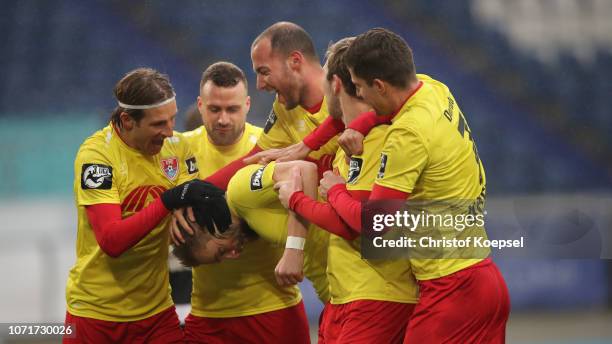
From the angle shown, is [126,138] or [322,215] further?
[126,138]

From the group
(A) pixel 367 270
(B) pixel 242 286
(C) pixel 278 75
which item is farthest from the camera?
(C) pixel 278 75

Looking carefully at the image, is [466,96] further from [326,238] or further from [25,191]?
[326,238]

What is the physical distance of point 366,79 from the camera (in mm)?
3215

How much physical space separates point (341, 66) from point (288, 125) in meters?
0.92

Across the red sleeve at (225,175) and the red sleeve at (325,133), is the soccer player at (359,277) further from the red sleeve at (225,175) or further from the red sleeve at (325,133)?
the red sleeve at (225,175)

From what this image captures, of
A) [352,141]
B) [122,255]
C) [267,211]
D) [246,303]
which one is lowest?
[246,303]

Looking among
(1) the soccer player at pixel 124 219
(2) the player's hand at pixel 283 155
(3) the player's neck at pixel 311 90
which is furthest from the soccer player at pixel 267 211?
(3) the player's neck at pixel 311 90

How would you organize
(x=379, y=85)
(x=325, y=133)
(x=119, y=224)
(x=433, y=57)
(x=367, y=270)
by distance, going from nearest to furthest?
(x=379, y=85) < (x=367, y=270) < (x=119, y=224) < (x=325, y=133) < (x=433, y=57)

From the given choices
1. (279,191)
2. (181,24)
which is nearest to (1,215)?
(181,24)

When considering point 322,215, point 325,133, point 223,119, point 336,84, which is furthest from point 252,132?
point 322,215

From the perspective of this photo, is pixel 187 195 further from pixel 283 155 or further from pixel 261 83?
pixel 261 83

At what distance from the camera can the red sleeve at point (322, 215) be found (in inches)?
129

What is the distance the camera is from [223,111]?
14.7 ft

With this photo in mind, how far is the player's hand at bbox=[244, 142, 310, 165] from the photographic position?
3914 millimetres
